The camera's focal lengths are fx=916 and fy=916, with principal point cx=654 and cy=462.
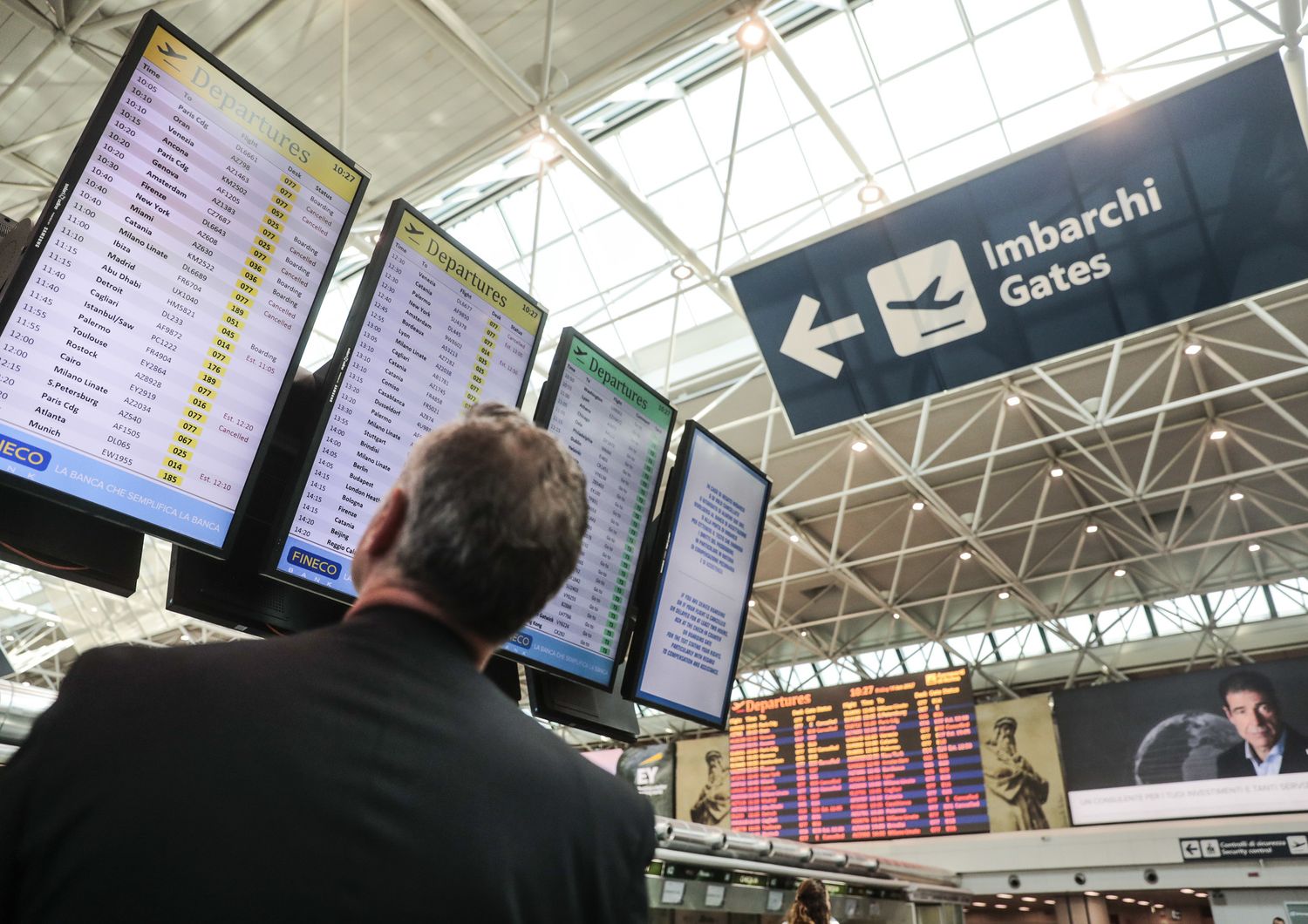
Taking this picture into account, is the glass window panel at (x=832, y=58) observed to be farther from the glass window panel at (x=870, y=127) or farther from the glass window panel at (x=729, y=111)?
the glass window panel at (x=729, y=111)

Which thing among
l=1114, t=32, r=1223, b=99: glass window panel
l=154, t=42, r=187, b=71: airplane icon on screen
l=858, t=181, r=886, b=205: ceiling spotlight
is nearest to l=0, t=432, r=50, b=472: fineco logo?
l=154, t=42, r=187, b=71: airplane icon on screen

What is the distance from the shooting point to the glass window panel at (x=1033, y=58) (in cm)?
996

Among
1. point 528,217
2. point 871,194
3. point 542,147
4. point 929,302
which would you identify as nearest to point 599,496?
point 929,302

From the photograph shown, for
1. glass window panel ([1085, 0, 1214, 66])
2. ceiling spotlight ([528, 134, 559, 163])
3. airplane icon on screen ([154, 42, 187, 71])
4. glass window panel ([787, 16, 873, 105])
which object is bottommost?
airplane icon on screen ([154, 42, 187, 71])

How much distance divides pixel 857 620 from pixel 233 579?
20639 mm

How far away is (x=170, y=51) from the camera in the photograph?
229 centimetres

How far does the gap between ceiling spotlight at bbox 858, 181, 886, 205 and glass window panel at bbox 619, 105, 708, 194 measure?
2.68m

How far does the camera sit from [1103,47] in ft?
32.0

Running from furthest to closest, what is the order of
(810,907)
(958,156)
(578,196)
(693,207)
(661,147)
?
1. (578,196)
2. (693,207)
3. (661,147)
4. (958,156)
5. (810,907)

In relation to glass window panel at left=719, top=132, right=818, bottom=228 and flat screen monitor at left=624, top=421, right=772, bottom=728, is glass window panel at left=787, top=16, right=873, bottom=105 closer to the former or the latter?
glass window panel at left=719, top=132, right=818, bottom=228

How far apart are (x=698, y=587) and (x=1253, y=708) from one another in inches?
569

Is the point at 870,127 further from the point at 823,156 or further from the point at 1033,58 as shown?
the point at 1033,58

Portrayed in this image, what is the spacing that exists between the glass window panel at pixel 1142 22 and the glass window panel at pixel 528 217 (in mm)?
6736

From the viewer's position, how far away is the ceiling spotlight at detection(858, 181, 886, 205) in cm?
946
